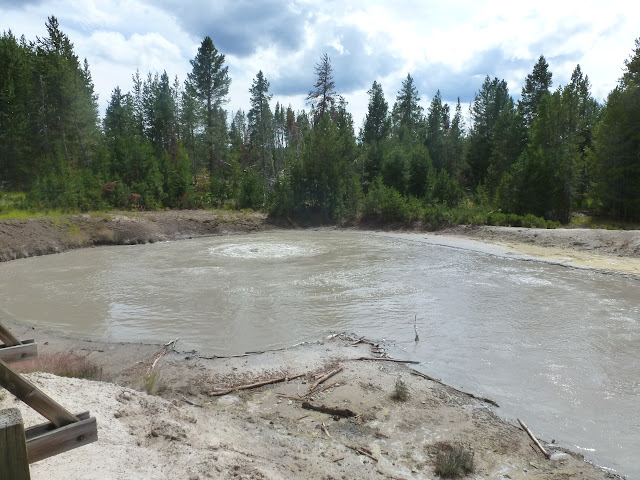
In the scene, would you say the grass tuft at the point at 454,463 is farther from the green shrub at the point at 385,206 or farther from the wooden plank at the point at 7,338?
the green shrub at the point at 385,206

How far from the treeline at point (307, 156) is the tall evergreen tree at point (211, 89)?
11 cm

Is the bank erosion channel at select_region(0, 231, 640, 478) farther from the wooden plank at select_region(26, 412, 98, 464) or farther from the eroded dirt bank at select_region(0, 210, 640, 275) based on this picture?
the wooden plank at select_region(26, 412, 98, 464)

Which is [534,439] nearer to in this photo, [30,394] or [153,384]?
[153,384]

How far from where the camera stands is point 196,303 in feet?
35.8

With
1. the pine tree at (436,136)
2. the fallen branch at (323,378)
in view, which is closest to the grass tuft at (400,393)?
the fallen branch at (323,378)

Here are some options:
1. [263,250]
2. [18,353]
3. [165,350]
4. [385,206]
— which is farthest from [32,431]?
[385,206]

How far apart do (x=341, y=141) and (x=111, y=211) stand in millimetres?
16452

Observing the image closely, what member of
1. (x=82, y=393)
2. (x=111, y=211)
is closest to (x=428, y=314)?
(x=82, y=393)

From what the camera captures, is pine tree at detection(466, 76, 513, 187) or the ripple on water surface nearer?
the ripple on water surface

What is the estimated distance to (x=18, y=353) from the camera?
121 inches

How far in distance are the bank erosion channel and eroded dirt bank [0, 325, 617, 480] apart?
2.55 ft

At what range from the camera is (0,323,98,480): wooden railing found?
1.70 m

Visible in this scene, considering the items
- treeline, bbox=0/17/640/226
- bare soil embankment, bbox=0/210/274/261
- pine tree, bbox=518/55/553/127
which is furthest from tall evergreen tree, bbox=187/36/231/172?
pine tree, bbox=518/55/553/127

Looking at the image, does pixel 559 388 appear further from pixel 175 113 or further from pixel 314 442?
pixel 175 113
